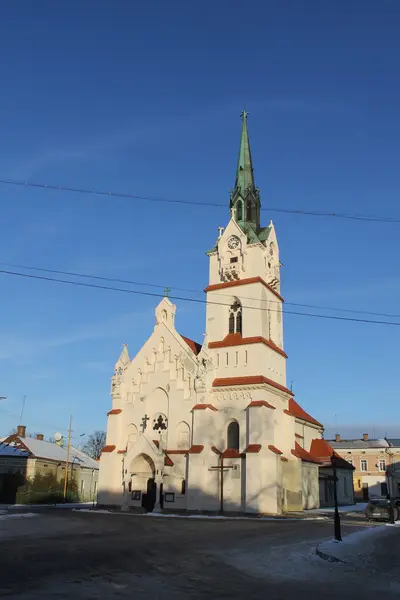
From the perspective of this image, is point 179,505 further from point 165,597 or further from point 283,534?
point 165,597

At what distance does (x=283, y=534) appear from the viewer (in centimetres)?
2347

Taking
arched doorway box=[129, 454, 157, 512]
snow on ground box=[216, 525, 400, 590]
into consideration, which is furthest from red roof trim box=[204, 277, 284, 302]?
snow on ground box=[216, 525, 400, 590]

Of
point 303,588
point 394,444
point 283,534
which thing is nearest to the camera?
point 303,588

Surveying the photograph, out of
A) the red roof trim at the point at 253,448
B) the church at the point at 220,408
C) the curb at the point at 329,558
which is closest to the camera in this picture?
the curb at the point at 329,558

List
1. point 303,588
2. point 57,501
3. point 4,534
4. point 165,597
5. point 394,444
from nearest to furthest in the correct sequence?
point 165,597 → point 303,588 → point 4,534 → point 57,501 → point 394,444

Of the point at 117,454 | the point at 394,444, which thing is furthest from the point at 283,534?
the point at 394,444

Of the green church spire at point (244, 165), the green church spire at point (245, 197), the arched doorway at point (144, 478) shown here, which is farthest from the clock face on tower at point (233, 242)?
the arched doorway at point (144, 478)

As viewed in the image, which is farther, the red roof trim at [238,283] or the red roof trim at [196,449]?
the red roof trim at [238,283]

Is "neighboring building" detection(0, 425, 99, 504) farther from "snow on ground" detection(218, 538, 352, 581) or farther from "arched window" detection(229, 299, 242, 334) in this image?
"snow on ground" detection(218, 538, 352, 581)

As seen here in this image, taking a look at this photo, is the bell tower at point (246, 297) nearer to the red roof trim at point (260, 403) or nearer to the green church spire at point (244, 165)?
the green church spire at point (244, 165)

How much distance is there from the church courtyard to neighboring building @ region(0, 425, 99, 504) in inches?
1620

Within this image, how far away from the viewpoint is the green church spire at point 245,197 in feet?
178

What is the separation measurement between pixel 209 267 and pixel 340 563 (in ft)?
131

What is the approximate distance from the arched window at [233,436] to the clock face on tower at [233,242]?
16776 millimetres
